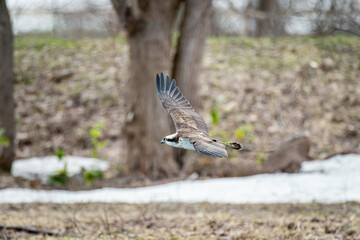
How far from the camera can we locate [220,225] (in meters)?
4.18

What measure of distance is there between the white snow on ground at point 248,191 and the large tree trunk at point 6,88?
1408mm

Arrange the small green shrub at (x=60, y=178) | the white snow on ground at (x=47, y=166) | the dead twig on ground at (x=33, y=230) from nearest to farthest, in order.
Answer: the dead twig on ground at (x=33, y=230) → the small green shrub at (x=60, y=178) → the white snow on ground at (x=47, y=166)

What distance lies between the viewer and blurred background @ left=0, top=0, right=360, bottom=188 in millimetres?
7438

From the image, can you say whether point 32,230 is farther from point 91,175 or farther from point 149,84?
point 149,84

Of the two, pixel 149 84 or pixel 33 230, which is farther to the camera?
pixel 149 84

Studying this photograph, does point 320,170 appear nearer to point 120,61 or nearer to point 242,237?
point 242,237

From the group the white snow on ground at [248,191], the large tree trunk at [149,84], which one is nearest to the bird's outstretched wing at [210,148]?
the white snow on ground at [248,191]

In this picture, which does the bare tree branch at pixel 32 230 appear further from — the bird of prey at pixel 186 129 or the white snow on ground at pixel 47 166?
the white snow on ground at pixel 47 166

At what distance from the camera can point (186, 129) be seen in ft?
8.69

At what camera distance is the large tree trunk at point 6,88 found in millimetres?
7852

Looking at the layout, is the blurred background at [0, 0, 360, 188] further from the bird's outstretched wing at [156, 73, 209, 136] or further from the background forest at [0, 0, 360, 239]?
the bird's outstretched wing at [156, 73, 209, 136]

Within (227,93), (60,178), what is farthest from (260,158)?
(60,178)

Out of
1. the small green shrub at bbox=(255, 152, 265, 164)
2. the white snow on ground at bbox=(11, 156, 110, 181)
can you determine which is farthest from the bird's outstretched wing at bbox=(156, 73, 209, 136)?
the white snow on ground at bbox=(11, 156, 110, 181)

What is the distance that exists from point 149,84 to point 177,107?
4458mm
